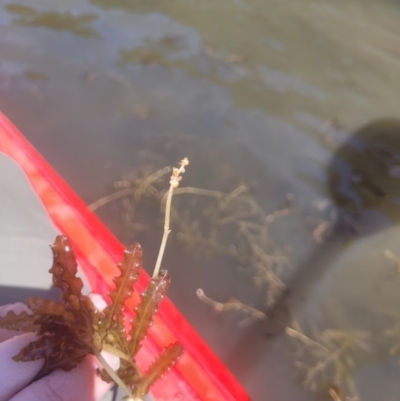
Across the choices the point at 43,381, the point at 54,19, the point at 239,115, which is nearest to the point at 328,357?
the point at 43,381

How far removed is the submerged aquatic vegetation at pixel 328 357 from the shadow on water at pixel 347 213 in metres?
0.09

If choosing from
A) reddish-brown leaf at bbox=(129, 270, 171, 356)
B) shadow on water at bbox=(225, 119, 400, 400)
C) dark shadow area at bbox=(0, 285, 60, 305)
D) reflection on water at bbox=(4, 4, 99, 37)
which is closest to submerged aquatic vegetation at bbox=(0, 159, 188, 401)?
reddish-brown leaf at bbox=(129, 270, 171, 356)

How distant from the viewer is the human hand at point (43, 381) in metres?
1.10

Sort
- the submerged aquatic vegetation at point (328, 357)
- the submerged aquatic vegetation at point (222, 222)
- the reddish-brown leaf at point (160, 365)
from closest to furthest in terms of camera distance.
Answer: the reddish-brown leaf at point (160, 365) < the submerged aquatic vegetation at point (328, 357) < the submerged aquatic vegetation at point (222, 222)

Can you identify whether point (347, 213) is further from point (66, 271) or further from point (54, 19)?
point (54, 19)

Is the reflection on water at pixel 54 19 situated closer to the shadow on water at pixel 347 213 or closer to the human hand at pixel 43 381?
the shadow on water at pixel 347 213

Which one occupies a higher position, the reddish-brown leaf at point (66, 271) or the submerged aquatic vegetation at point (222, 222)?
the reddish-brown leaf at point (66, 271)

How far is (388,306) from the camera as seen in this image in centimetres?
215

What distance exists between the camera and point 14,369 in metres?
1.12

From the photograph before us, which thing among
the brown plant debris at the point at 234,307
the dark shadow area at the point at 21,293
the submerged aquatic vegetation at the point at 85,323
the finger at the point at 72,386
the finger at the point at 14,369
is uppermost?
the submerged aquatic vegetation at the point at 85,323

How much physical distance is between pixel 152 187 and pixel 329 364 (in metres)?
1.36

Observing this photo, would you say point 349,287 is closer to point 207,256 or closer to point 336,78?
point 207,256

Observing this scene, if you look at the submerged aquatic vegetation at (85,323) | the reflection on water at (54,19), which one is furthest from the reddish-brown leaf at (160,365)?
the reflection on water at (54,19)

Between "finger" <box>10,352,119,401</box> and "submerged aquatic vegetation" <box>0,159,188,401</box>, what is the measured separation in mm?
26
